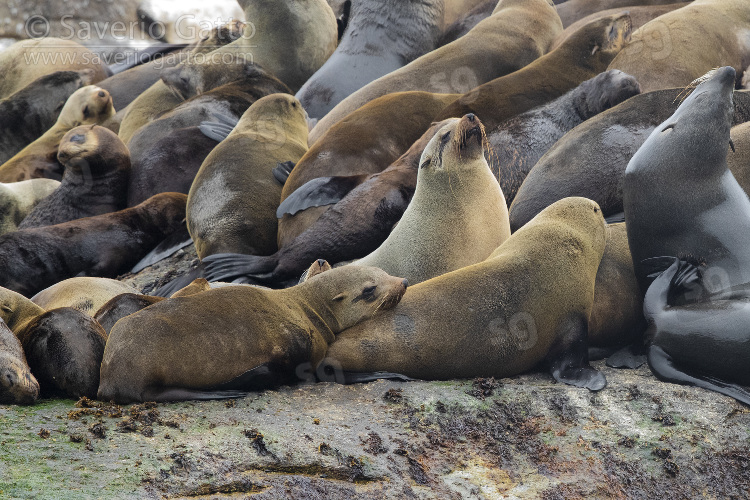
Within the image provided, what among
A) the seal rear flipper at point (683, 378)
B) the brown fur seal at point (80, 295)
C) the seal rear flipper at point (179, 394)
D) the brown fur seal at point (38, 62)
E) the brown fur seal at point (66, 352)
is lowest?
the seal rear flipper at point (683, 378)

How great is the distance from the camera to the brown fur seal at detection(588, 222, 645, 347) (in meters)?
5.04

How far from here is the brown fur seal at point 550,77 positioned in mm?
7414

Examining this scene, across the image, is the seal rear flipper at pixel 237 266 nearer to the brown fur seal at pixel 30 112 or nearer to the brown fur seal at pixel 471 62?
the brown fur seal at pixel 471 62

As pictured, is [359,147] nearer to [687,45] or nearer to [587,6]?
[687,45]

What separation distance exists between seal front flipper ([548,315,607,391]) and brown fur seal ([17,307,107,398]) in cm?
224

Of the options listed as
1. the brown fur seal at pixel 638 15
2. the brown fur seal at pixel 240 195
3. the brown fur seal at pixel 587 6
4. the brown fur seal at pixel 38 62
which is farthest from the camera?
the brown fur seal at pixel 38 62

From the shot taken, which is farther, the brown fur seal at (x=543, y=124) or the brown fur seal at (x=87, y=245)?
the brown fur seal at (x=87, y=245)

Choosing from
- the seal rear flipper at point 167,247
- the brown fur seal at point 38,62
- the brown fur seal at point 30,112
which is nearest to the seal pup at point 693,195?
the seal rear flipper at point 167,247

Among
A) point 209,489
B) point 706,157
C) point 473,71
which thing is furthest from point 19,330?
point 473,71

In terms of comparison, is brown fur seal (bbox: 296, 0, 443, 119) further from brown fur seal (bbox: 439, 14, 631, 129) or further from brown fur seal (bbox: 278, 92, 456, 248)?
brown fur seal (bbox: 439, 14, 631, 129)

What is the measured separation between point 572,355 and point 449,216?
1337 millimetres

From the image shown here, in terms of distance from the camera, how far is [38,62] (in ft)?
46.4

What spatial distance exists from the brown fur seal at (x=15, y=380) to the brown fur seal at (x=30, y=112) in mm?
8746

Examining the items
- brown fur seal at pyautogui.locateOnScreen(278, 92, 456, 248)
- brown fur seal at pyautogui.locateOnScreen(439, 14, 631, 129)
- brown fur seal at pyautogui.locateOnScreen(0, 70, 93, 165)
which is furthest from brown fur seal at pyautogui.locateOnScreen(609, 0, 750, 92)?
brown fur seal at pyautogui.locateOnScreen(0, 70, 93, 165)
